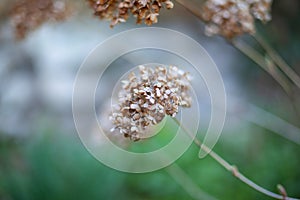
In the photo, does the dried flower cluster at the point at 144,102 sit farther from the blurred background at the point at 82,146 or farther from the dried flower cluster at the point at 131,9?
the blurred background at the point at 82,146

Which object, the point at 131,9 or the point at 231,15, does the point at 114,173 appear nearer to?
the point at 231,15

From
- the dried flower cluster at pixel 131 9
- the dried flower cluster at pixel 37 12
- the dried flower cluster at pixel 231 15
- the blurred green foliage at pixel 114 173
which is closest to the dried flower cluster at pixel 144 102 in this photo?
the dried flower cluster at pixel 131 9

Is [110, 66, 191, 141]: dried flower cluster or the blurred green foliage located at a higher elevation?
[110, 66, 191, 141]: dried flower cluster

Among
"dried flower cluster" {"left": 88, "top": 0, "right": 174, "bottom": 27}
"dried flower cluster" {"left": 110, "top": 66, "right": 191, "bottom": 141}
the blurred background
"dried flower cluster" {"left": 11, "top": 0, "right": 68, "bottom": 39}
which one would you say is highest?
"dried flower cluster" {"left": 88, "top": 0, "right": 174, "bottom": 27}

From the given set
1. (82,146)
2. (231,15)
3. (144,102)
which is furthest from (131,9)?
(82,146)

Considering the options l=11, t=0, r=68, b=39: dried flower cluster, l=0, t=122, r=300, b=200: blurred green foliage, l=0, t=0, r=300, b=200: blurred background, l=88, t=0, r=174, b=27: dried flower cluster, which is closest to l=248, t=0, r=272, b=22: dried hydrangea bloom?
l=0, t=0, r=300, b=200: blurred background

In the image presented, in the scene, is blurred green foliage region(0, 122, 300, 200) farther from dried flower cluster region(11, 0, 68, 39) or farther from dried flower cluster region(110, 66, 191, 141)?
dried flower cluster region(110, 66, 191, 141)

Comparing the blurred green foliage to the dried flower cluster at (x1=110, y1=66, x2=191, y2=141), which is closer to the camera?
the dried flower cluster at (x1=110, y1=66, x2=191, y2=141)

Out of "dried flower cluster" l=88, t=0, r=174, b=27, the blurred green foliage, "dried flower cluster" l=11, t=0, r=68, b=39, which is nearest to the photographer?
"dried flower cluster" l=88, t=0, r=174, b=27
